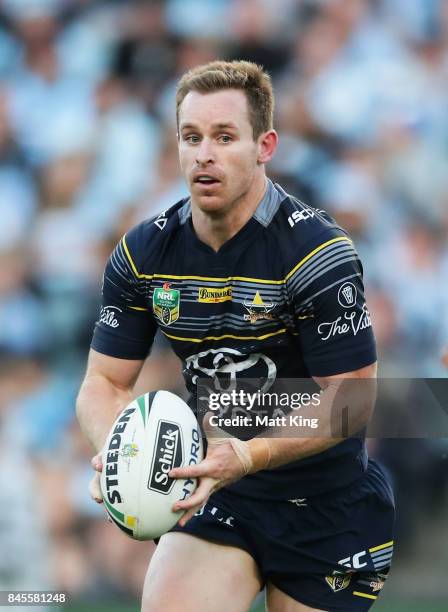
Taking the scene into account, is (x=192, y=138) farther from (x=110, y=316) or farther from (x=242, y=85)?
(x=110, y=316)

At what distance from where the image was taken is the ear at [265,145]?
13.5 feet

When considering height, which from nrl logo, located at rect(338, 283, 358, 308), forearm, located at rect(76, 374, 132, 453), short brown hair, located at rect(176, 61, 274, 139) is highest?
short brown hair, located at rect(176, 61, 274, 139)

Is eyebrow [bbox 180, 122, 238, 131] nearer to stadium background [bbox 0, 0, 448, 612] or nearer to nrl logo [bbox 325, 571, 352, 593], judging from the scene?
nrl logo [bbox 325, 571, 352, 593]

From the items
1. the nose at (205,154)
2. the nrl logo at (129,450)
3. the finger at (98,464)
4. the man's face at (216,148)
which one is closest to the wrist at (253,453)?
the nrl logo at (129,450)

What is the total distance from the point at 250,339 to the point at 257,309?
13 centimetres

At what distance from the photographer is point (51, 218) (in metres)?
7.72

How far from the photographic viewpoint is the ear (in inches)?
162

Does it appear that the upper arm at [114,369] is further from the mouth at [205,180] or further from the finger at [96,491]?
the mouth at [205,180]

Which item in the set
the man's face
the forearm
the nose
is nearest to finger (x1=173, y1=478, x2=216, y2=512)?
the forearm

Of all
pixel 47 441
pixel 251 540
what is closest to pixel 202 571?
pixel 251 540

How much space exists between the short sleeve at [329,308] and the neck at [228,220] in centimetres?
32

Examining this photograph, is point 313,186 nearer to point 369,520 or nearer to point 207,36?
point 207,36

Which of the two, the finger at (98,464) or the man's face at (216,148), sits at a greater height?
the man's face at (216,148)

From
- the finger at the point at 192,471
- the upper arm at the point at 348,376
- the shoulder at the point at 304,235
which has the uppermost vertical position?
the shoulder at the point at 304,235
